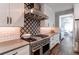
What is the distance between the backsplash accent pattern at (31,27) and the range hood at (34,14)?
6cm

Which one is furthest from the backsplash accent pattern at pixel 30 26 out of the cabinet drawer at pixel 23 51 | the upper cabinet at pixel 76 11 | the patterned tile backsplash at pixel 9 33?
the upper cabinet at pixel 76 11

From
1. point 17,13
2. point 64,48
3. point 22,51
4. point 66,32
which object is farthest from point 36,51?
point 17,13

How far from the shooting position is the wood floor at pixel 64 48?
1.62m

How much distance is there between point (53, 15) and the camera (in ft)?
5.25

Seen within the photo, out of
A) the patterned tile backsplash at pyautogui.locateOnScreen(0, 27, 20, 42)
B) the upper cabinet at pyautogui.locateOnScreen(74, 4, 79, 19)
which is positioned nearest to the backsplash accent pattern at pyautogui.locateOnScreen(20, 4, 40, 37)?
the patterned tile backsplash at pyautogui.locateOnScreen(0, 27, 20, 42)

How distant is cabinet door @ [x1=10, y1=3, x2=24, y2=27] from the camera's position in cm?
154

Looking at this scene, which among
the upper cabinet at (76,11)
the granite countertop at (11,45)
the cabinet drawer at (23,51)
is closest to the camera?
the granite countertop at (11,45)

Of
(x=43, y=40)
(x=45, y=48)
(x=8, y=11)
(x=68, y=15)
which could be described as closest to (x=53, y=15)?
(x=68, y=15)

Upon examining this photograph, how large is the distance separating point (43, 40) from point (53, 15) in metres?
0.42

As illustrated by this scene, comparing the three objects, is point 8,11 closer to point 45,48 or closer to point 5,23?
point 5,23

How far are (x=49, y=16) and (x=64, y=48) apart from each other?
556mm

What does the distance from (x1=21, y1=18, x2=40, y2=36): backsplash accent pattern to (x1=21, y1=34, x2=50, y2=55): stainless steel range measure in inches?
3.4

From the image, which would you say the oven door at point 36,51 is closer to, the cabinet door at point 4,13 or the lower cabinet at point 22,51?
the lower cabinet at point 22,51

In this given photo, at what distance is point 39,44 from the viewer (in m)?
1.61
